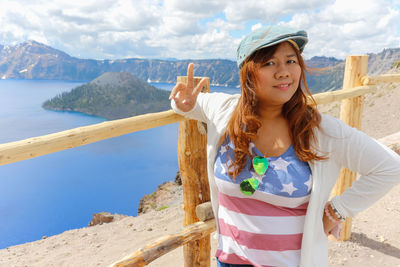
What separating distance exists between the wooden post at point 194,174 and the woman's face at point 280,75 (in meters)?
0.58

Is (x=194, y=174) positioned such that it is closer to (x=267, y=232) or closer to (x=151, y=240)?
(x=267, y=232)

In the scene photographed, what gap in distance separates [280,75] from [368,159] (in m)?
0.45

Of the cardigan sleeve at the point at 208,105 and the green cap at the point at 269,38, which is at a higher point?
the green cap at the point at 269,38

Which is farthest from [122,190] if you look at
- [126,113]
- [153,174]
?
[126,113]

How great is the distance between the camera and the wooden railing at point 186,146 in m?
1.16

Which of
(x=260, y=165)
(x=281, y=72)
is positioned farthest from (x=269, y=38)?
(x=260, y=165)

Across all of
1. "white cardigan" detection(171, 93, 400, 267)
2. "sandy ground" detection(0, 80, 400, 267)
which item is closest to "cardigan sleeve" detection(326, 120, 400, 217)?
"white cardigan" detection(171, 93, 400, 267)

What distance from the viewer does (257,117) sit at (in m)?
1.15

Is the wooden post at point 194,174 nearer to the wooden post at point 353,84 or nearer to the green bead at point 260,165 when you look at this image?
the green bead at point 260,165

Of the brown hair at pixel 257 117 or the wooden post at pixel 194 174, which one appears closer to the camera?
the brown hair at pixel 257 117

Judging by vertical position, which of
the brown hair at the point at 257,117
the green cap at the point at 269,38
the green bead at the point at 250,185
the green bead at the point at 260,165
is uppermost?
the green cap at the point at 269,38

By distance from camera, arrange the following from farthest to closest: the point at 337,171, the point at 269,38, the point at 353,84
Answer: the point at 353,84, the point at 337,171, the point at 269,38

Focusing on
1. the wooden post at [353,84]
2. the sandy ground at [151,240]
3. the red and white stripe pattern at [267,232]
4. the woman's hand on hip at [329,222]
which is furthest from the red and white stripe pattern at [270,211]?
the sandy ground at [151,240]

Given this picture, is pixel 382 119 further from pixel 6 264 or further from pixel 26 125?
pixel 26 125
